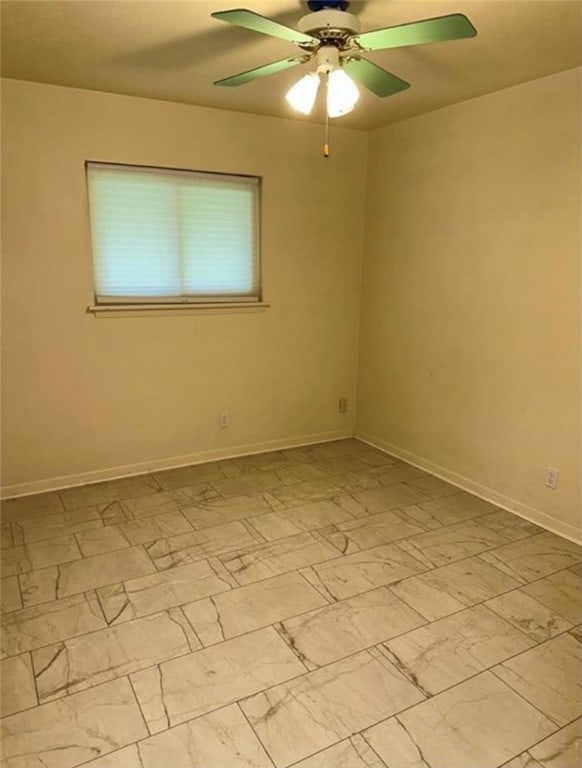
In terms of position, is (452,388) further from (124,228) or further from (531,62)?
(124,228)

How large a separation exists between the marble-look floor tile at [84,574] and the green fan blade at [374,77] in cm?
237

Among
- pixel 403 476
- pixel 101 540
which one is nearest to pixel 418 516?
pixel 403 476

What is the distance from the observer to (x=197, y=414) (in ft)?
12.6

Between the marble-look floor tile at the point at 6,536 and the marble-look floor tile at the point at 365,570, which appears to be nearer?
the marble-look floor tile at the point at 365,570

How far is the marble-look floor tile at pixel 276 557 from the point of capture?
99.9 inches

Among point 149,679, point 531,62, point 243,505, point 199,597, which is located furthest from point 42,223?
point 531,62

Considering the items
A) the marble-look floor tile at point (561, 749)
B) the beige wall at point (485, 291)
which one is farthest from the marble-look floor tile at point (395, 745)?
the beige wall at point (485, 291)

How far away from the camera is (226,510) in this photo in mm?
3166

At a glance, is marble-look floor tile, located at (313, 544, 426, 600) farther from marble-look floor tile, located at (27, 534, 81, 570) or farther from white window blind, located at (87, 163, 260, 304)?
white window blind, located at (87, 163, 260, 304)

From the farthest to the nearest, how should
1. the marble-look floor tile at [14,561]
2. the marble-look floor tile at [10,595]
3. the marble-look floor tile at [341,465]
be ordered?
1. the marble-look floor tile at [341,465]
2. the marble-look floor tile at [14,561]
3. the marble-look floor tile at [10,595]

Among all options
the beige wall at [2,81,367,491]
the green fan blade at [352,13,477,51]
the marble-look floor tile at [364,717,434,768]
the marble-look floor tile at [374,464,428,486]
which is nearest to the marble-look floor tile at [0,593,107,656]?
the marble-look floor tile at [364,717,434,768]

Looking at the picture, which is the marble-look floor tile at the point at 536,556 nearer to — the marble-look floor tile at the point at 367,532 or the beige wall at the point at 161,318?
the marble-look floor tile at the point at 367,532

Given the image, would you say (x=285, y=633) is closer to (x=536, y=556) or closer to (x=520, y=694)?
(x=520, y=694)

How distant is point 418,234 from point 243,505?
7.18 ft
